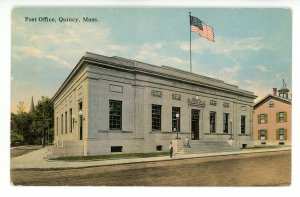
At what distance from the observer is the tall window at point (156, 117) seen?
13.2 m

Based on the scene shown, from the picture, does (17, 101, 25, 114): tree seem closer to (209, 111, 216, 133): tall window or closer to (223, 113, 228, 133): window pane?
(209, 111, 216, 133): tall window

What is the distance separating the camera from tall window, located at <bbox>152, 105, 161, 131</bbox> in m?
13.2

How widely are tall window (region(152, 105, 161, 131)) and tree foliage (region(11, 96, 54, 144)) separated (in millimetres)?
2825

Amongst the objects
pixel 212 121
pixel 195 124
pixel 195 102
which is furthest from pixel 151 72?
pixel 212 121

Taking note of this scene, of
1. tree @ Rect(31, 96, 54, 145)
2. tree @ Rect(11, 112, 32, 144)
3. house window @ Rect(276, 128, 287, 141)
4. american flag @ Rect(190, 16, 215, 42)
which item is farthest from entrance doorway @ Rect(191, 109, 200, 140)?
tree @ Rect(11, 112, 32, 144)

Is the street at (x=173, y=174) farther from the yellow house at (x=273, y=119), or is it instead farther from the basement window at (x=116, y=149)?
the basement window at (x=116, y=149)

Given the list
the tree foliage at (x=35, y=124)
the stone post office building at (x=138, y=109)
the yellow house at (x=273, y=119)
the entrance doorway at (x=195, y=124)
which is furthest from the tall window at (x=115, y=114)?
the yellow house at (x=273, y=119)

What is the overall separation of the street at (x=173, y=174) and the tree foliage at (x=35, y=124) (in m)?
1.01

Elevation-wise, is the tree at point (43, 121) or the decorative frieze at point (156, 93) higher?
the decorative frieze at point (156, 93)

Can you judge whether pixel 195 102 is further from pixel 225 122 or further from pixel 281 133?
pixel 281 133

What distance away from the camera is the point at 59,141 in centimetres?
1297

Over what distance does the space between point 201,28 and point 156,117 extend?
10.3 feet
